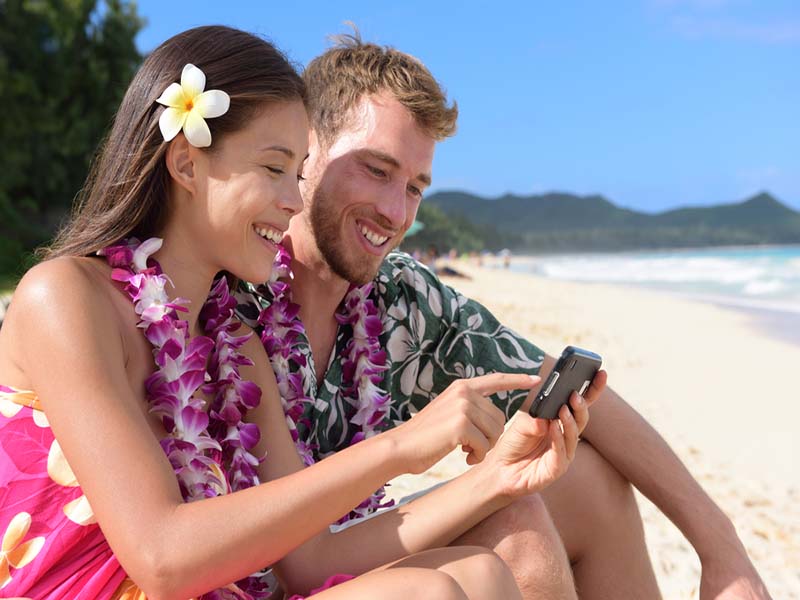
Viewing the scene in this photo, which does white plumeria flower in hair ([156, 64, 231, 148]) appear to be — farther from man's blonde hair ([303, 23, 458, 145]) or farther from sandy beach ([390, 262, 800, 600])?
sandy beach ([390, 262, 800, 600])

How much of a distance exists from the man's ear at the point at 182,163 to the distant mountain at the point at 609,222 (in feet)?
334

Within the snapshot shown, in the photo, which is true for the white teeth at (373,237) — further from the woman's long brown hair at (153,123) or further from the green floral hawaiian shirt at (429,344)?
the woman's long brown hair at (153,123)

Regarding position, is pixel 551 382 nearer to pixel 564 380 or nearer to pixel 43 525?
pixel 564 380

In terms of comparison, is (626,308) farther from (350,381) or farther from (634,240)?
(634,240)

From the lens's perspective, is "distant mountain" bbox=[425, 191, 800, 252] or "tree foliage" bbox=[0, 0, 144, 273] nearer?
"tree foliage" bbox=[0, 0, 144, 273]

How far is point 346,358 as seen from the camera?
3.01 meters

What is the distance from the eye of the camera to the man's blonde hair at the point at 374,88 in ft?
10.6

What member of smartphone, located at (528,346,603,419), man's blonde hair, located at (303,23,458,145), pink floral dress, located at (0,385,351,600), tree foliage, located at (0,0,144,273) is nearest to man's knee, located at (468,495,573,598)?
smartphone, located at (528,346,603,419)

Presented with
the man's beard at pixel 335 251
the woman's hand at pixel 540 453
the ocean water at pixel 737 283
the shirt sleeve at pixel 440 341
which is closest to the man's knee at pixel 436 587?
the woman's hand at pixel 540 453

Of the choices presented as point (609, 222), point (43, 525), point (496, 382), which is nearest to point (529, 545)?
point (496, 382)

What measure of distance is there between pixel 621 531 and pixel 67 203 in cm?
2633

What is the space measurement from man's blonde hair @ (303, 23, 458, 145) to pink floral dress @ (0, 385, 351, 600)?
1686mm

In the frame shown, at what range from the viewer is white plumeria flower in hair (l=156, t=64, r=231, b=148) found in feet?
6.64

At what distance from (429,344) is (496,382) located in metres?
1.04
